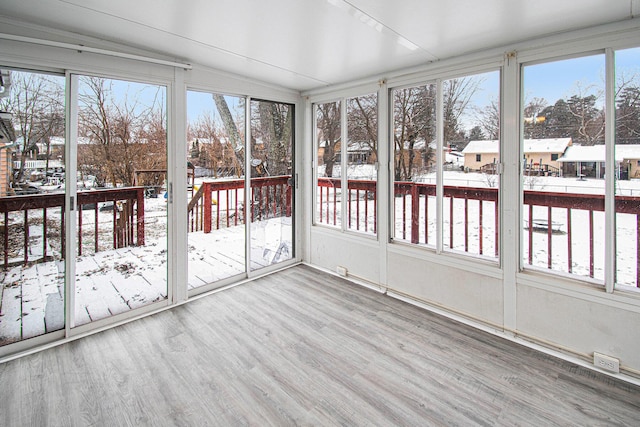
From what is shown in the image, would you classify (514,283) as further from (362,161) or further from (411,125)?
(362,161)

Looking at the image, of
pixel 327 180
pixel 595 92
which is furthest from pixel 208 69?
pixel 595 92

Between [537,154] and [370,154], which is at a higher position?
[370,154]

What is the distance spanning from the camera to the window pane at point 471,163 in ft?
9.03

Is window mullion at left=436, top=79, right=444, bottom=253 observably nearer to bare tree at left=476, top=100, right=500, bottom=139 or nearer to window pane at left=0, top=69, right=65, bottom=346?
bare tree at left=476, top=100, right=500, bottom=139

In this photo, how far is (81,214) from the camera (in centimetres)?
267

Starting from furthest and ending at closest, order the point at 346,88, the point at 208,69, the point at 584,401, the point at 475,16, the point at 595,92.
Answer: the point at 346,88
the point at 208,69
the point at 595,92
the point at 475,16
the point at 584,401

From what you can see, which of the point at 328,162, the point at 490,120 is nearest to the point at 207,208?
the point at 328,162

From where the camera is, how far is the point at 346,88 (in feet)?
12.5

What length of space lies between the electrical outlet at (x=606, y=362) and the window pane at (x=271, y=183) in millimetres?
3257

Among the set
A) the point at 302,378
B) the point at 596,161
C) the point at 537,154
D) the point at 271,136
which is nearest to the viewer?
the point at 302,378

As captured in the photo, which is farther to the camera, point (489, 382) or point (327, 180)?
point (327, 180)

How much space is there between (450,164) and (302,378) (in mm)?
2237

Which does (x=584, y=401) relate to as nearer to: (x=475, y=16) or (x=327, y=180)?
(x=475, y=16)

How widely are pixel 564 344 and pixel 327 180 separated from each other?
2.88 metres
